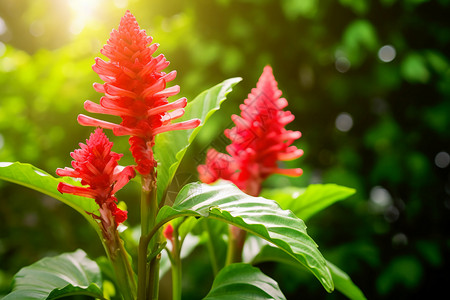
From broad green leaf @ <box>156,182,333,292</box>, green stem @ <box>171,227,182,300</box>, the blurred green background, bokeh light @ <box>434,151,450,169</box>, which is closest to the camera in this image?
broad green leaf @ <box>156,182,333,292</box>

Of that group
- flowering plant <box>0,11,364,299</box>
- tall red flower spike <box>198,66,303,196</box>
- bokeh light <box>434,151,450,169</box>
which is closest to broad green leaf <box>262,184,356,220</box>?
tall red flower spike <box>198,66,303,196</box>

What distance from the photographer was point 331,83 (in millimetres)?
2719

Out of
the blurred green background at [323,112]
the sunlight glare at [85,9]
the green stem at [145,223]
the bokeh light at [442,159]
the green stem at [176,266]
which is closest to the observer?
the green stem at [145,223]

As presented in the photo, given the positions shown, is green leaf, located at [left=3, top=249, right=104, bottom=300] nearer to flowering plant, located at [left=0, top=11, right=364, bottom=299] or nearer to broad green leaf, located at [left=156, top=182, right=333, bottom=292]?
flowering plant, located at [left=0, top=11, right=364, bottom=299]

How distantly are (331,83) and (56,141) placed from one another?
1740mm

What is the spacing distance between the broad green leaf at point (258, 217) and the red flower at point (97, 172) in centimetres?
7

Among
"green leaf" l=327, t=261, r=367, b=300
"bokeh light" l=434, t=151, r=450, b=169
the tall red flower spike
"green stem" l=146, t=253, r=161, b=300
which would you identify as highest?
the tall red flower spike

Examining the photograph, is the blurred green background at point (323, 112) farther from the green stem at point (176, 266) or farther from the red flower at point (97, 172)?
the red flower at point (97, 172)

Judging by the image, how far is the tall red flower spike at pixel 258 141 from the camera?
2.58 ft

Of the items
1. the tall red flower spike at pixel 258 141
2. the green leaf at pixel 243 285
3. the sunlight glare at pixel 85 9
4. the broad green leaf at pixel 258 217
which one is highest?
the sunlight glare at pixel 85 9

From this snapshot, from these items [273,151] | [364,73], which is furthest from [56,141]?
[273,151]

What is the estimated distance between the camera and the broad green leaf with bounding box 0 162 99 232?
612mm

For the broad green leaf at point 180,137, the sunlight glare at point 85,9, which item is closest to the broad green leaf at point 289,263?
the broad green leaf at point 180,137

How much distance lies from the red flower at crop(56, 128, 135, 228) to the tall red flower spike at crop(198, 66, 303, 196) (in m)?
0.23
